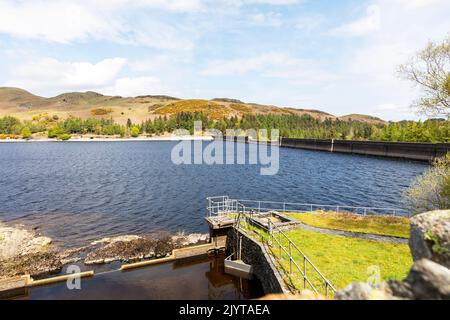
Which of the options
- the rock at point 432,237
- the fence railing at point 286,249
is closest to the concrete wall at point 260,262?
the fence railing at point 286,249

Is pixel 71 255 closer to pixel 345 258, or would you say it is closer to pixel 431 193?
pixel 345 258

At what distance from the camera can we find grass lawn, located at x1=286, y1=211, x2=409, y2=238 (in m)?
26.4

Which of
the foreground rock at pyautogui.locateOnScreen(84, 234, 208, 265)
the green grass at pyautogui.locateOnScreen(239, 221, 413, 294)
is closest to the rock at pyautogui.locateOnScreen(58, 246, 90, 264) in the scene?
the foreground rock at pyautogui.locateOnScreen(84, 234, 208, 265)

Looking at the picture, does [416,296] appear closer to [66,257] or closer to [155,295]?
[155,295]

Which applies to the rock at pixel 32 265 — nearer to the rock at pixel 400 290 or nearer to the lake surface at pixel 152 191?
the lake surface at pixel 152 191

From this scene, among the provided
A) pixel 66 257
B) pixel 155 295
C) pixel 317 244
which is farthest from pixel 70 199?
pixel 317 244

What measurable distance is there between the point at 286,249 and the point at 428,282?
55.8ft

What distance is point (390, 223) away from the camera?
28.7 metres

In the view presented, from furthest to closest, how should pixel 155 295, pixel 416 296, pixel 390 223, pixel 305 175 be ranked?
1. pixel 305 175
2. pixel 390 223
3. pixel 155 295
4. pixel 416 296

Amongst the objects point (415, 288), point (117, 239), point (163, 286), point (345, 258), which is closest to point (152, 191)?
point (117, 239)

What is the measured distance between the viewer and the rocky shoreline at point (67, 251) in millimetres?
27641

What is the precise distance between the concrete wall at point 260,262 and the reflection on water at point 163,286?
145cm

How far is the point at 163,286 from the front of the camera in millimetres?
24750

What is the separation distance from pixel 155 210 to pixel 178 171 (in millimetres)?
35501
